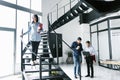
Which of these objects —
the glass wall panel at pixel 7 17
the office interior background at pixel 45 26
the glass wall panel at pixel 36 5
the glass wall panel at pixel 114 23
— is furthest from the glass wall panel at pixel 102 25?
the glass wall panel at pixel 7 17

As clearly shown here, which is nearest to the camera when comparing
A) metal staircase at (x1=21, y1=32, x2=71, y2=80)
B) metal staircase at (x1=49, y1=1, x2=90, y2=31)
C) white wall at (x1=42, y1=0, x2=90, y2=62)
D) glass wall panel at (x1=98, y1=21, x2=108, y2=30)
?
metal staircase at (x1=21, y1=32, x2=71, y2=80)

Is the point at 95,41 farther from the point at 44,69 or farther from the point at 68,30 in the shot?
the point at 44,69

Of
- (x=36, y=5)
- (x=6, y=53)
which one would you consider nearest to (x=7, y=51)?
(x=6, y=53)

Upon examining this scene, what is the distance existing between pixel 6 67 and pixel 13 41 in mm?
1447

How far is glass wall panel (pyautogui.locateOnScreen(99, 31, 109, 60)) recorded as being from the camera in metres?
10.5

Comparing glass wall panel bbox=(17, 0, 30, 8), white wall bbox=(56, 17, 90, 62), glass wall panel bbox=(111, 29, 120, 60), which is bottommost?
glass wall panel bbox=(111, 29, 120, 60)

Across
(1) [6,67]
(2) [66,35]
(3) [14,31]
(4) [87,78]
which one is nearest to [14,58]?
(1) [6,67]

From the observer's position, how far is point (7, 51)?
329 inches

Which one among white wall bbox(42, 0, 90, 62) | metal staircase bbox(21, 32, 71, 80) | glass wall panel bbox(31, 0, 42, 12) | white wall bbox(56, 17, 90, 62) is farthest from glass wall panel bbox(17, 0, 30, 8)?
metal staircase bbox(21, 32, 71, 80)

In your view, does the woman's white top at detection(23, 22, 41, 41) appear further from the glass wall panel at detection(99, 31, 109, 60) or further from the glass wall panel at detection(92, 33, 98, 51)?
the glass wall panel at detection(92, 33, 98, 51)

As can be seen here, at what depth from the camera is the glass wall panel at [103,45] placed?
412 inches

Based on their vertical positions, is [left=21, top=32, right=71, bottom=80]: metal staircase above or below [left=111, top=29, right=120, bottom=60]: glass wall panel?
below

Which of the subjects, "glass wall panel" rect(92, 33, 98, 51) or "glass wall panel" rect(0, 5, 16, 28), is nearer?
"glass wall panel" rect(0, 5, 16, 28)

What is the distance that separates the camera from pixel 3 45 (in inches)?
323
